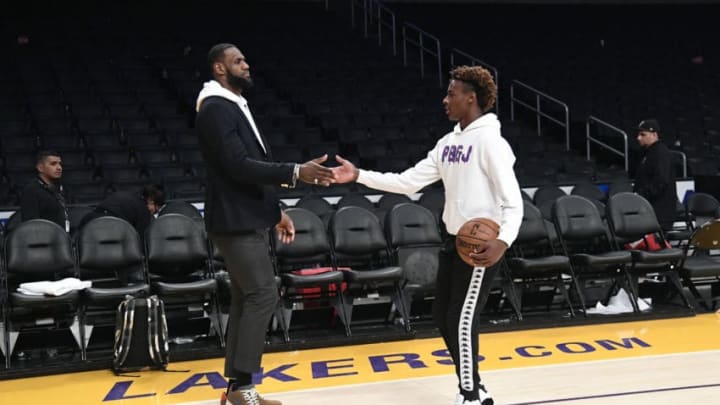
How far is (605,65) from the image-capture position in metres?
17.6

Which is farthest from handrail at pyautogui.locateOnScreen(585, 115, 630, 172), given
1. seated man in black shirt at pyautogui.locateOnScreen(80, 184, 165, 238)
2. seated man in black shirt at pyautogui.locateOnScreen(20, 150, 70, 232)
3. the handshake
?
the handshake

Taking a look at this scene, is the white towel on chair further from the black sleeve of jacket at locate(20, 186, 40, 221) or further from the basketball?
the basketball

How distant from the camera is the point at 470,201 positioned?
4.10m

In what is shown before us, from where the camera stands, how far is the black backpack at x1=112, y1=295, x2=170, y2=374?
5566 mm

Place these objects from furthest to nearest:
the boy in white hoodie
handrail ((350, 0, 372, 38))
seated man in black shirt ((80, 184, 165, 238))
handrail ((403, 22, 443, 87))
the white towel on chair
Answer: handrail ((350, 0, 372, 38))
handrail ((403, 22, 443, 87))
seated man in black shirt ((80, 184, 165, 238))
the white towel on chair
the boy in white hoodie

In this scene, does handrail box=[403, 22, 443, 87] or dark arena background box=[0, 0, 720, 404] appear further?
handrail box=[403, 22, 443, 87]

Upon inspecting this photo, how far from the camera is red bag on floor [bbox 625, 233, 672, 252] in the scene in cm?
761

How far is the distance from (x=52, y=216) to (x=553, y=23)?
50.2ft

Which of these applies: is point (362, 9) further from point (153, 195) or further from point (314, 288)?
point (314, 288)

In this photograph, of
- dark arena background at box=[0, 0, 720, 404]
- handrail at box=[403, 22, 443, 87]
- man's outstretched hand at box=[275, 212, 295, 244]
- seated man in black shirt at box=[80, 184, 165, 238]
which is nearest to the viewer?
man's outstretched hand at box=[275, 212, 295, 244]

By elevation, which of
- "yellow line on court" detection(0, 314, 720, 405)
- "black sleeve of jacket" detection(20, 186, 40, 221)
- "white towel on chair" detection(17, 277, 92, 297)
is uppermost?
"black sleeve of jacket" detection(20, 186, 40, 221)

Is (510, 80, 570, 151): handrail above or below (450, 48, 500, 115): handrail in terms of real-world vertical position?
below

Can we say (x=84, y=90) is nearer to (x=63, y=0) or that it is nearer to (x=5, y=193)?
(x=5, y=193)

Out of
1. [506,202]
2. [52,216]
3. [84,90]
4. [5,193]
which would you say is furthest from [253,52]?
[506,202]
